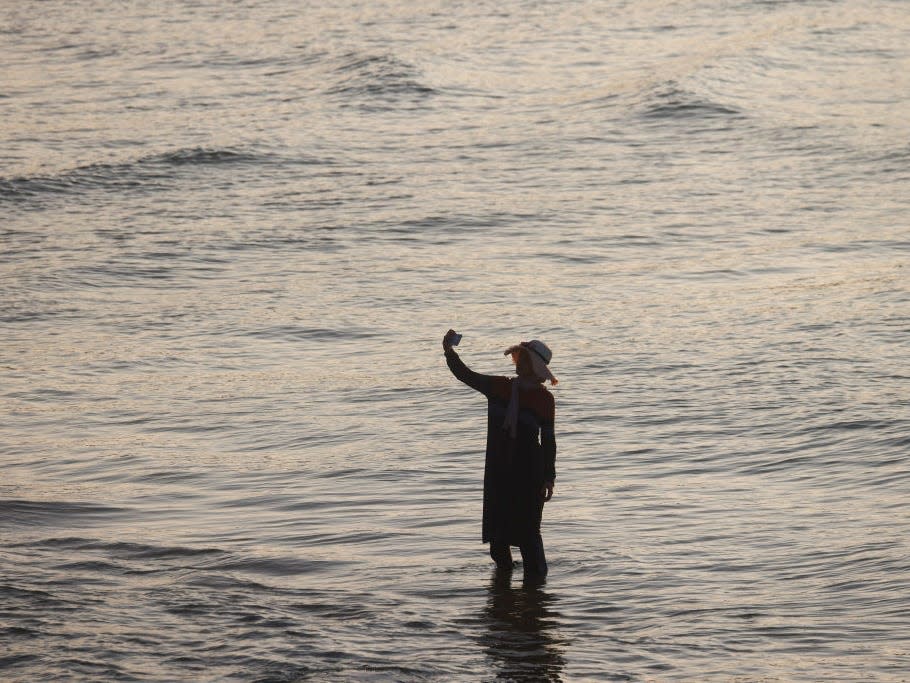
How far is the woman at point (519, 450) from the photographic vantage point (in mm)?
8305

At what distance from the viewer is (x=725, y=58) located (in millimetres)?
33875

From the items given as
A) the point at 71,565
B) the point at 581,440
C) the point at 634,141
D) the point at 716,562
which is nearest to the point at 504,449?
the point at 716,562

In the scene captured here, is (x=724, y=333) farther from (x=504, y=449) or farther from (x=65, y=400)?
(x=504, y=449)

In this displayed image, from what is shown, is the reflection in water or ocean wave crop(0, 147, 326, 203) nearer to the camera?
the reflection in water

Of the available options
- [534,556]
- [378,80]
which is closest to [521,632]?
[534,556]

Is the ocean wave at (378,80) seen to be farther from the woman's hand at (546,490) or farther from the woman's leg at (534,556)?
the woman's hand at (546,490)

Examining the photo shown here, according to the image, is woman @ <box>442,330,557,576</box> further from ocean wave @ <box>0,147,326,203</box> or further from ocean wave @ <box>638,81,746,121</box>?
ocean wave @ <box>638,81,746,121</box>

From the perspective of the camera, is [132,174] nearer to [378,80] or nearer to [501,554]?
[378,80]

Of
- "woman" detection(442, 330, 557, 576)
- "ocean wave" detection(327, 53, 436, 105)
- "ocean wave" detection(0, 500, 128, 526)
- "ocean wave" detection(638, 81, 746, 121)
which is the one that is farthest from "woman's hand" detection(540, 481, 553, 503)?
"ocean wave" detection(327, 53, 436, 105)

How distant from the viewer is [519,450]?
27.9 feet

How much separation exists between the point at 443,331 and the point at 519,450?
8.84 meters

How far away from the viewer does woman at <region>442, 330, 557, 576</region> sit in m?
8.30

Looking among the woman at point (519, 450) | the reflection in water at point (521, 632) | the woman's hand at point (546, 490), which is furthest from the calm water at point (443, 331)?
the woman's hand at point (546, 490)

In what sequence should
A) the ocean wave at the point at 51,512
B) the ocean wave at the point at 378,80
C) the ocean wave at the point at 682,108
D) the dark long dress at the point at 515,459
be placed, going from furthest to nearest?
the ocean wave at the point at 378,80 < the ocean wave at the point at 682,108 < the ocean wave at the point at 51,512 < the dark long dress at the point at 515,459
